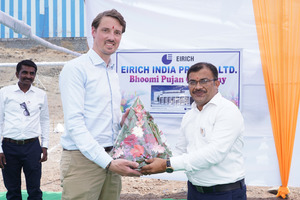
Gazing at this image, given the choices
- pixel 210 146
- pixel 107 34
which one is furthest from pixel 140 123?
pixel 107 34

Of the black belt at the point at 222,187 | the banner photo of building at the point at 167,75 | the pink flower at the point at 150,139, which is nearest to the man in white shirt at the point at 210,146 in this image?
the black belt at the point at 222,187

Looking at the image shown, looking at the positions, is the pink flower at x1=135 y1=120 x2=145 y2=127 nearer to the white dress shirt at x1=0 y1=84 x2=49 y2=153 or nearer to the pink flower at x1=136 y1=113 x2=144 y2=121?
the pink flower at x1=136 y1=113 x2=144 y2=121

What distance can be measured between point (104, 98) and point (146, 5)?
221cm

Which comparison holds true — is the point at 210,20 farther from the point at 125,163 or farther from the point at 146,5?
the point at 125,163

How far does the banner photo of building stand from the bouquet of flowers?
1811 millimetres

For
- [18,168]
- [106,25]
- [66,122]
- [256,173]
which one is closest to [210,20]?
[256,173]

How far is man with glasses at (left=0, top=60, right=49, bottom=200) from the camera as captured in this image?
374 centimetres

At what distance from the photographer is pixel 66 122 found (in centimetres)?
204

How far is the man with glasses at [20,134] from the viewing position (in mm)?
3744

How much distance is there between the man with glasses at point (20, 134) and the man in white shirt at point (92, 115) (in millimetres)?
1820

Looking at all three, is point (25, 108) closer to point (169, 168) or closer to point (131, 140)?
point (131, 140)

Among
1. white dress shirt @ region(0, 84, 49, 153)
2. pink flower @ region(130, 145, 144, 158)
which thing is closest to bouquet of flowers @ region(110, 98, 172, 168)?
pink flower @ region(130, 145, 144, 158)

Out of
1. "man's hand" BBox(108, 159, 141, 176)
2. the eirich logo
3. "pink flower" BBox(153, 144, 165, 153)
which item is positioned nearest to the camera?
"man's hand" BBox(108, 159, 141, 176)

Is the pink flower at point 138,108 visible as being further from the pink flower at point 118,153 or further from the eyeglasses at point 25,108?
the eyeglasses at point 25,108
